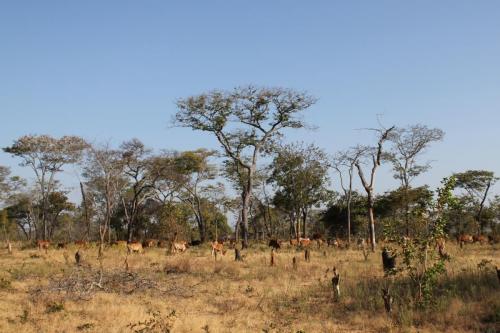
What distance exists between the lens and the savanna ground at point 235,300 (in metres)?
10.5

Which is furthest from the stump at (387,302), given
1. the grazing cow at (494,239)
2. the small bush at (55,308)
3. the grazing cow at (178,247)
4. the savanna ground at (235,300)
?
the grazing cow at (494,239)

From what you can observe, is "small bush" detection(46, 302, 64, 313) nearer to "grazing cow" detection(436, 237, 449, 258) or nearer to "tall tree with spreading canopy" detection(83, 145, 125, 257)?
"grazing cow" detection(436, 237, 449, 258)

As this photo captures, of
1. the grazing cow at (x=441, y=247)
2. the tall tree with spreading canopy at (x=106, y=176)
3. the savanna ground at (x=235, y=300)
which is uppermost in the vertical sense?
the tall tree with spreading canopy at (x=106, y=176)

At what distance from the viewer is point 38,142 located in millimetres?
40250

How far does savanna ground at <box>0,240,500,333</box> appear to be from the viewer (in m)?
10.5

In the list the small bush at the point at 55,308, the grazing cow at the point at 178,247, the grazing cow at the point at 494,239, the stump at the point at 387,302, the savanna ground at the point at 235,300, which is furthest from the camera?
the grazing cow at the point at 494,239

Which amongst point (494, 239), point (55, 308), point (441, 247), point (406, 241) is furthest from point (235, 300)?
point (494, 239)

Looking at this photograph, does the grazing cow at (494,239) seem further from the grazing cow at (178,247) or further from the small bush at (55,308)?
the small bush at (55,308)

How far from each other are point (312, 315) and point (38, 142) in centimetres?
3438

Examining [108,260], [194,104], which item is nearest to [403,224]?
[108,260]

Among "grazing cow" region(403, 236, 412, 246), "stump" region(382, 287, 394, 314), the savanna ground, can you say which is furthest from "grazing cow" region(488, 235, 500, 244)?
"stump" region(382, 287, 394, 314)

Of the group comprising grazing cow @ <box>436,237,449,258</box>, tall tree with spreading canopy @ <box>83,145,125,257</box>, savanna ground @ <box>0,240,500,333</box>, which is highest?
tall tree with spreading canopy @ <box>83,145,125,257</box>

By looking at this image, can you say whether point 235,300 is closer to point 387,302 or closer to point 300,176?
point 387,302

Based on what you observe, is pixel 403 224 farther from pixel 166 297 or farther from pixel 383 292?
pixel 166 297
